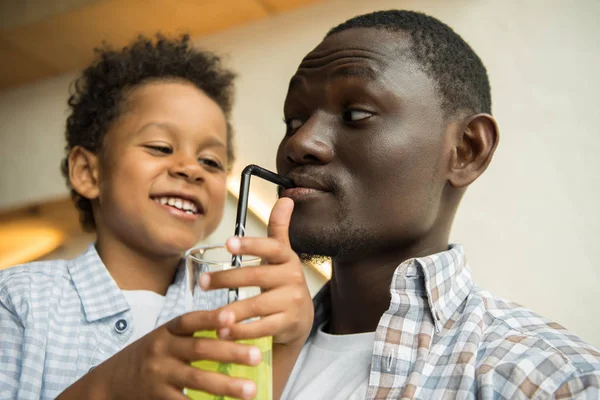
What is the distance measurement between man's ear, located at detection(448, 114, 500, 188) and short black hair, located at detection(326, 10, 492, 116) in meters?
0.04

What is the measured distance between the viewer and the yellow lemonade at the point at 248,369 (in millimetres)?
688

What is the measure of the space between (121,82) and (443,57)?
1.06 metres

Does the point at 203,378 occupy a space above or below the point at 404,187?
below

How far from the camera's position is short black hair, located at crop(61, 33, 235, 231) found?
1.79 meters

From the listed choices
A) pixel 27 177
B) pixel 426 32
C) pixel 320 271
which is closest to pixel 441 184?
pixel 426 32

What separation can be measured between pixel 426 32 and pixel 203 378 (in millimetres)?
887

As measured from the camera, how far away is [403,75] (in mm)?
1139

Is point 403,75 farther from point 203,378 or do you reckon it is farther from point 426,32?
point 203,378

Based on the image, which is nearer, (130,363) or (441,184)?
(130,363)

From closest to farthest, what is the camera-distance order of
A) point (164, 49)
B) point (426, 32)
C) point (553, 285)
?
point (426, 32) < point (553, 285) < point (164, 49)

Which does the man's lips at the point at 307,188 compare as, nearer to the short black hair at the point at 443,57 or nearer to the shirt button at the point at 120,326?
the short black hair at the point at 443,57

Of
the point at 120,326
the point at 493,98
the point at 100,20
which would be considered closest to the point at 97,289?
the point at 120,326

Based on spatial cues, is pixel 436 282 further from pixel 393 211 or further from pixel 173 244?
pixel 173 244

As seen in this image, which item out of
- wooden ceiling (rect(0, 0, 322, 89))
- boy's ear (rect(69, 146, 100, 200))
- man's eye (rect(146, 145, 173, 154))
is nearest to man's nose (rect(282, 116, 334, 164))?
man's eye (rect(146, 145, 173, 154))
